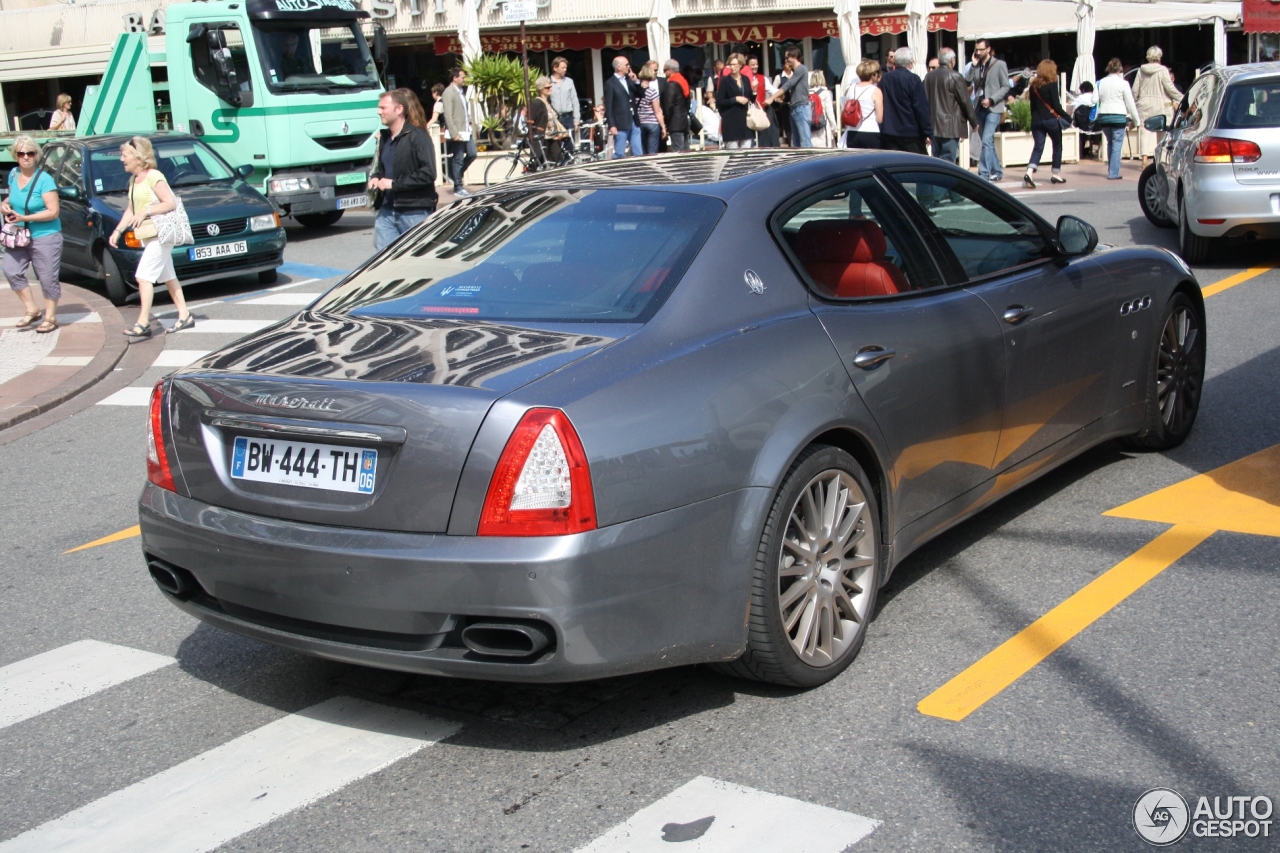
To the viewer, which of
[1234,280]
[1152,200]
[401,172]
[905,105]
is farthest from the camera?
[905,105]

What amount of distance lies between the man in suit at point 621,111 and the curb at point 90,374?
372 inches

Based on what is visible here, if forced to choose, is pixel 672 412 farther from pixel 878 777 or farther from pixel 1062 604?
pixel 1062 604

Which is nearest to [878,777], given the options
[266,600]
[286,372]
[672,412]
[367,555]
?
[672,412]

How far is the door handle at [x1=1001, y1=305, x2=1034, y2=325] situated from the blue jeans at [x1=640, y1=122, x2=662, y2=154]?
1699 centimetres

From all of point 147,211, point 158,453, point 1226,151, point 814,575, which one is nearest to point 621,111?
point 147,211

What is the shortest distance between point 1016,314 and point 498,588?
246cm

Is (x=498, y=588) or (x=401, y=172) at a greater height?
(x=401, y=172)

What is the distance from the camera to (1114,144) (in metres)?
19.9

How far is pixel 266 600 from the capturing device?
369 cm

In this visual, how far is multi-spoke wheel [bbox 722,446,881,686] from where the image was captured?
12.4 ft

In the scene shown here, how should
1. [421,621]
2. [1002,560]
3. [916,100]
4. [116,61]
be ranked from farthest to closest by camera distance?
[116,61], [916,100], [1002,560], [421,621]

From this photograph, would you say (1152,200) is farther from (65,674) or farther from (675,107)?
(65,674)

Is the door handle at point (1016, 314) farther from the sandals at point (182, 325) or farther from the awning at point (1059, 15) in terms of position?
the awning at point (1059, 15)

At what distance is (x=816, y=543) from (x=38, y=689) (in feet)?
8.52
